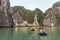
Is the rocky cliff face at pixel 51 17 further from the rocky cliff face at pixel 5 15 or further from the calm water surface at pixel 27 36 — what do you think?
the calm water surface at pixel 27 36

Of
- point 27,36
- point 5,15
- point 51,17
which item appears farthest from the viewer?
point 51,17

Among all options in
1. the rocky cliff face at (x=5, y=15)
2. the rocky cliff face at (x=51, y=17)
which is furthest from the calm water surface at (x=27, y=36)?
the rocky cliff face at (x=51, y=17)

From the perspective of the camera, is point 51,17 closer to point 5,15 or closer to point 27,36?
point 5,15

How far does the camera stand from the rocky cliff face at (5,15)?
290ft

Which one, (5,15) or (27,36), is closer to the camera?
(27,36)

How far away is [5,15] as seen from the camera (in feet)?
299

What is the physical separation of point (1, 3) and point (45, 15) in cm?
3263

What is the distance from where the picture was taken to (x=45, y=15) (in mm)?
114188

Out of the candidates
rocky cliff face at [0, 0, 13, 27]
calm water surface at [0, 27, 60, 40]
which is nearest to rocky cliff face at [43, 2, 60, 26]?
rocky cliff face at [0, 0, 13, 27]

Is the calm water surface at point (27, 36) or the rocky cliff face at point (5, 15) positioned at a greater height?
the rocky cliff face at point (5, 15)

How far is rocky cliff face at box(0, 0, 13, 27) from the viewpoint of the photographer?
290 feet

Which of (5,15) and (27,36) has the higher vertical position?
(5,15)

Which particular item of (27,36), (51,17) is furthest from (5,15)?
(27,36)

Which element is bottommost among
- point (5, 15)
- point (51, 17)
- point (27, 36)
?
point (27, 36)
